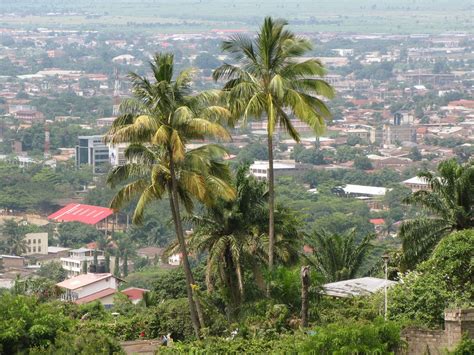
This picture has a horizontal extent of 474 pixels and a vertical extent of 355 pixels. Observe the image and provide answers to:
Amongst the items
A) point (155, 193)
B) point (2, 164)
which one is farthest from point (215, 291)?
point (2, 164)

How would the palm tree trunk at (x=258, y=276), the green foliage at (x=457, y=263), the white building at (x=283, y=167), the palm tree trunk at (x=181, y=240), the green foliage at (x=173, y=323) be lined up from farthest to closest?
the white building at (x=283, y=167)
the green foliage at (x=173, y=323)
the palm tree trunk at (x=258, y=276)
the palm tree trunk at (x=181, y=240)
the green foliage at (x=457, y=263)

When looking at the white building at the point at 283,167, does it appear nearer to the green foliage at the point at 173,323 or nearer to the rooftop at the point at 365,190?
the rooftop at the point at 365,190

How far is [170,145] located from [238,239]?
1.60 m

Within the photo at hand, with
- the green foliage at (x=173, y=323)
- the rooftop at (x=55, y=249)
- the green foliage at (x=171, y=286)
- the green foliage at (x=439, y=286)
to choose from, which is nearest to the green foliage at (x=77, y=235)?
the rooftop at (x=55, y=249)

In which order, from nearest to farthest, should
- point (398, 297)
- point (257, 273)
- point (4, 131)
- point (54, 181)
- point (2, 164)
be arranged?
point (398, 297)
point (257, 273)
point (54, 181)
point (2, 164)
point (4, 131)

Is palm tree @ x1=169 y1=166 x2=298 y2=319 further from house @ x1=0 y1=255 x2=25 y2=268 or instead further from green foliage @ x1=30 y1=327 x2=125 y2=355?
house @ x1=0 y1=255 x2=25 y2=268

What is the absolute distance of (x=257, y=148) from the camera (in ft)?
371

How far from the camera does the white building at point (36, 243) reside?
2869 inches

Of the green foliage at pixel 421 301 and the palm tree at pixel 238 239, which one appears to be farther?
the palm tree at pixel 238 239

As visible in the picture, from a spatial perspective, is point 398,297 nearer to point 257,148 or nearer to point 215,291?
point 215,291

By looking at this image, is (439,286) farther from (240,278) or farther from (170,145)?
(170,145)

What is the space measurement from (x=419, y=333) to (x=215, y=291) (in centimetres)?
411

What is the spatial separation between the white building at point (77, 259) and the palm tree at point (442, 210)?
46105 mm

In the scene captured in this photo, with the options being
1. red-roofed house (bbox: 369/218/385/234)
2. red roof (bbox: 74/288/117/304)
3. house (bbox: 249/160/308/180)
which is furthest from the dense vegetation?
house (bbox: 249/160/308/180)
